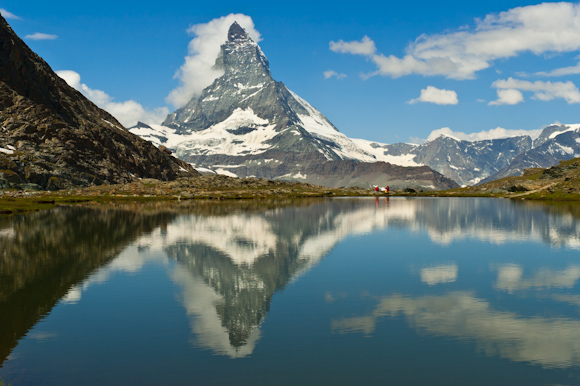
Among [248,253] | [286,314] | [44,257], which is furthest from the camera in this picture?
[248,253]

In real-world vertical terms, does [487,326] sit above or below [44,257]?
below

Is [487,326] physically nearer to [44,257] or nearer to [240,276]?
[240,276]

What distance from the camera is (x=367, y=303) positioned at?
1722 inches

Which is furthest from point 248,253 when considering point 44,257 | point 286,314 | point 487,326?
point 487,326

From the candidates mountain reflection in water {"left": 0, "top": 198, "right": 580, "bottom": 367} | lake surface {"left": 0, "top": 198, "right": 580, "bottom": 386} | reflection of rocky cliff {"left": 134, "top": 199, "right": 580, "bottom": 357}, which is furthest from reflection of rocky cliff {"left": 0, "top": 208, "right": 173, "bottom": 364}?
reflection of rocky cliff {"left": 134, "top": 199, "right": 580, "bottom": 357}

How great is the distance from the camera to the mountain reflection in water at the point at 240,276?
34.9 m

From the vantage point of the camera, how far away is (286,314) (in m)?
40.4

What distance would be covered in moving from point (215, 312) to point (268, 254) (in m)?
34.0

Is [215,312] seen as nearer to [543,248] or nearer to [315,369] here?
[315,369]

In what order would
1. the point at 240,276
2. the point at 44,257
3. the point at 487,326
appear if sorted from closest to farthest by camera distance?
the point at 487,326
the point at 240,276
the point at 44,257

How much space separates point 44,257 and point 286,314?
4261 centimetres

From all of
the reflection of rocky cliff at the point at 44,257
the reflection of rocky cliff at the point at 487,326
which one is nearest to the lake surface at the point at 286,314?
the reflection of rocky cliff at the point at 487,326

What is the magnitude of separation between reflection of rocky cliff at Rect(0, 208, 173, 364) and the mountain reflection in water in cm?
12

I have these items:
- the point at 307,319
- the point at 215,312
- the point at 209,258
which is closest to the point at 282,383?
the point at 307,319
